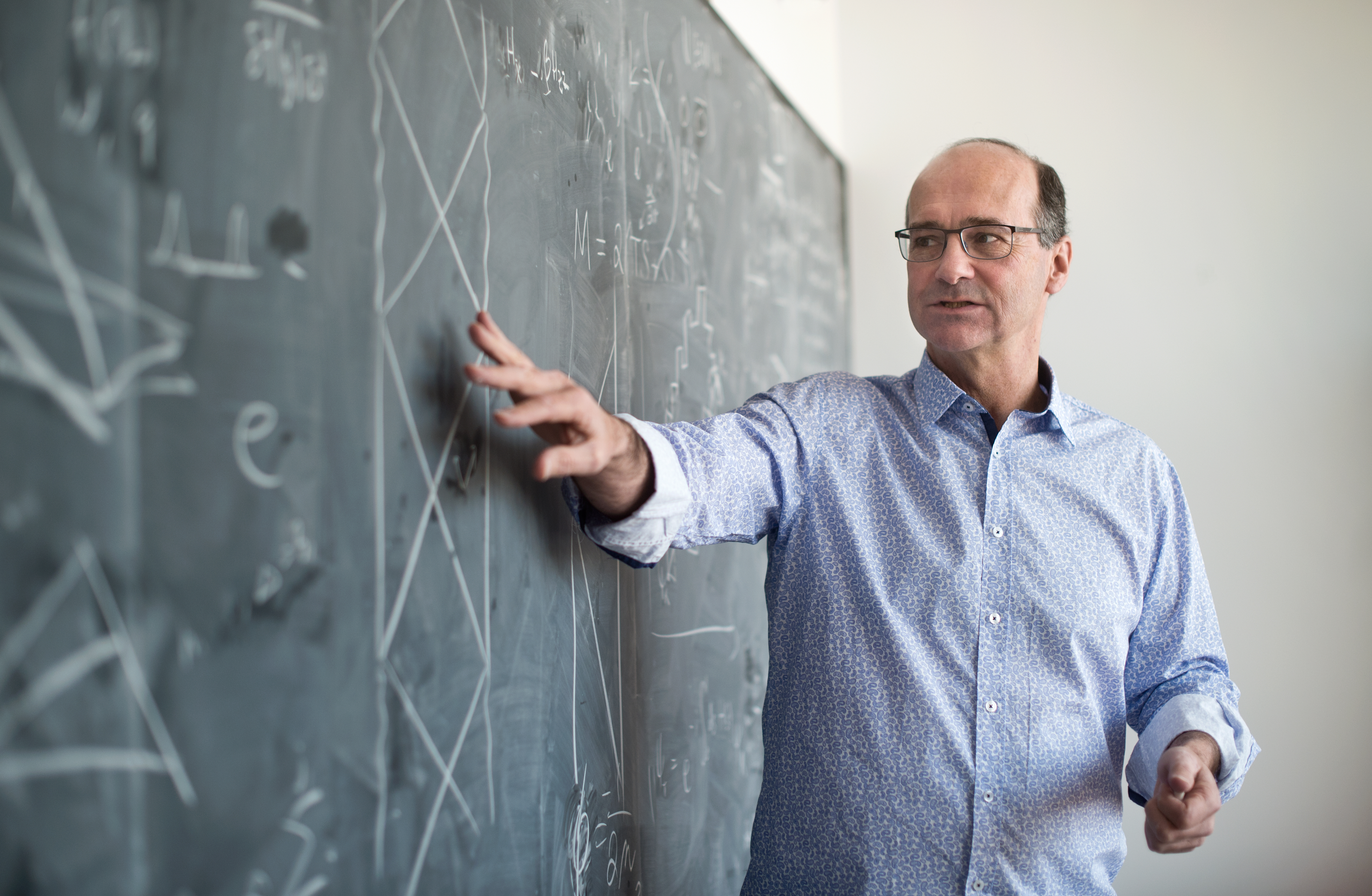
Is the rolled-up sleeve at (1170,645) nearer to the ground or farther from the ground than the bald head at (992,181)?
nearer to the ground

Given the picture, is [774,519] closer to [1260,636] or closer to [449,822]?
[449,822]

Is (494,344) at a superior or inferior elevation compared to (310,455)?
superior

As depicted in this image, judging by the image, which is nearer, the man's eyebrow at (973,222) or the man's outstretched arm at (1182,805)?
the man's outstretched arm at (1182,805)

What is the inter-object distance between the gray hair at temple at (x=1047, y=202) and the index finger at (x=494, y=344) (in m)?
0.85

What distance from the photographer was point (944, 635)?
1196mm

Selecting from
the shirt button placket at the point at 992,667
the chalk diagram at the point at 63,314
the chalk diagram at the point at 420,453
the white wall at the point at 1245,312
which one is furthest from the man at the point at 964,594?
the white wall at the point at 1245,312

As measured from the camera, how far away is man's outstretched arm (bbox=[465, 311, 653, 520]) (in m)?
0.83

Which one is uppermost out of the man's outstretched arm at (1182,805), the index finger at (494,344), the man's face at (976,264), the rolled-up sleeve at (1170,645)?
the man's face at (976,264)

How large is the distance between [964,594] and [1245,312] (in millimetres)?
1798

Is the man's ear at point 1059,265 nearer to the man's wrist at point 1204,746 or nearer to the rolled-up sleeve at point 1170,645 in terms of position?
the rolled-up sleeve at point 1170,645

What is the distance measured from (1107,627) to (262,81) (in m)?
1.19

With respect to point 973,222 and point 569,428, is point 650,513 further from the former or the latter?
point 973,222

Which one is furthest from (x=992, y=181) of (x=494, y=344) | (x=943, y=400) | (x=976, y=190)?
(x=494, y=344)

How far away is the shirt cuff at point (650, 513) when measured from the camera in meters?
0.97
